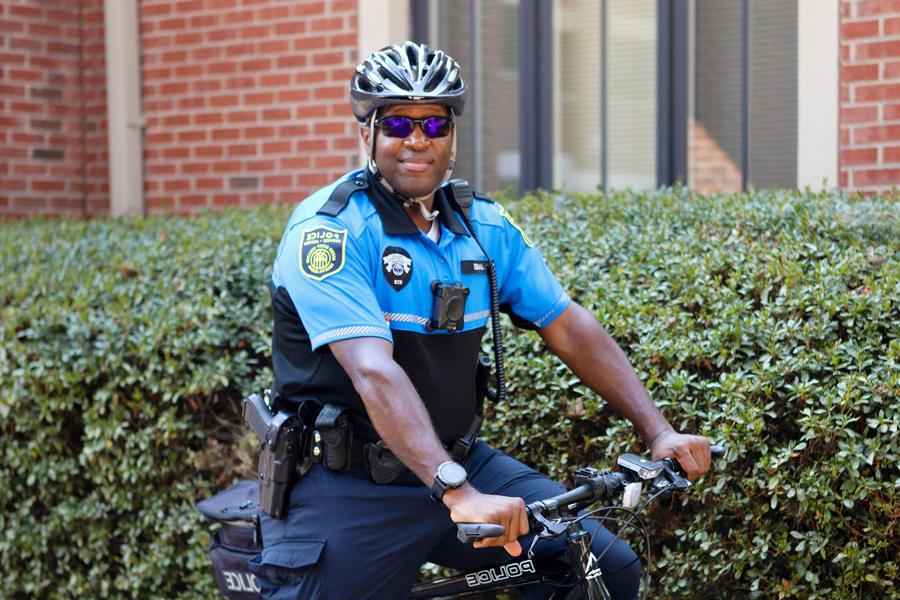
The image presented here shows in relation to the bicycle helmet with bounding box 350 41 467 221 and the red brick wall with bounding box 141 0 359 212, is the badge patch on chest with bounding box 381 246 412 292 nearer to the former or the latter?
the bicycle helmet with bounding box 350 41 467 221

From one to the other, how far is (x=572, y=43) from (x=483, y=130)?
760 mm

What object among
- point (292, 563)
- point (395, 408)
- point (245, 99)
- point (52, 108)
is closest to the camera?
point (395, 408)

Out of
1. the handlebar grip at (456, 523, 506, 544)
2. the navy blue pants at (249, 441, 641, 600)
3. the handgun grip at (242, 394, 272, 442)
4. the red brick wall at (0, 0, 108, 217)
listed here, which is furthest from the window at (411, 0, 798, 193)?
the handlebar grip at (456, 523, 506, 544)

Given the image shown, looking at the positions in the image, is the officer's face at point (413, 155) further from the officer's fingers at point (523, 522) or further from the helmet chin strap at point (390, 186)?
the officer's fingers at point (523, 522)

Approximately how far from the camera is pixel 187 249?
18.7 feet

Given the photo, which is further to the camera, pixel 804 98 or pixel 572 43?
pixel 572 43

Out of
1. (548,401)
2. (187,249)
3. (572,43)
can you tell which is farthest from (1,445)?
(572,43)

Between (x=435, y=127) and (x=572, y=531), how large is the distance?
1114mm

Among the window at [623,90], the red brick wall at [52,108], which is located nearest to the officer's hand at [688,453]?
the window at [623,90]

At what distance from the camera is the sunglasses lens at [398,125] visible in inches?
125

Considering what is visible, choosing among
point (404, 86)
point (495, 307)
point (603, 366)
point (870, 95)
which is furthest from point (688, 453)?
point (870, 95)

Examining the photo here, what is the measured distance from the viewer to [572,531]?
9.33ft

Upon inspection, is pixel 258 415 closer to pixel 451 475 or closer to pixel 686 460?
pixel 451 475

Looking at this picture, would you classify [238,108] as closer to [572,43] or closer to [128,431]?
[572,43]
